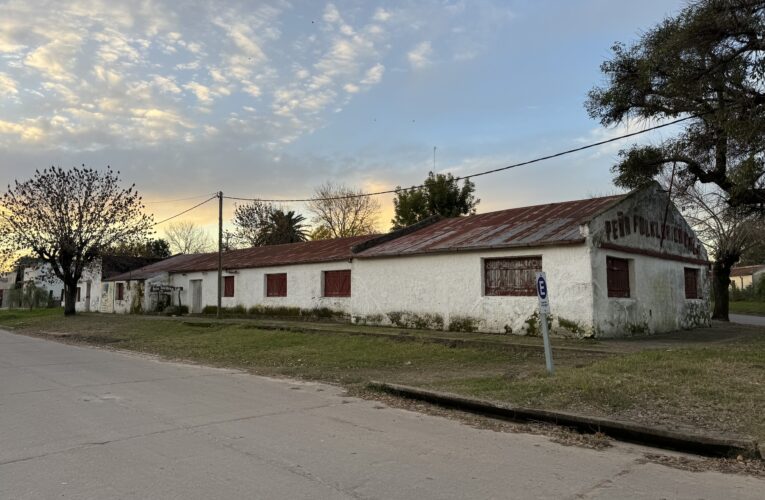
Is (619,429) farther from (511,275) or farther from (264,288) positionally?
(264,288)

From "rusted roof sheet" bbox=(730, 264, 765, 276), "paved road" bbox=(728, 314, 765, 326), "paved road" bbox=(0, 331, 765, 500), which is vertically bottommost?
"paved road" bbox=(0, 331, 765, 500)

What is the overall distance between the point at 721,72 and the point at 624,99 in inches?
103

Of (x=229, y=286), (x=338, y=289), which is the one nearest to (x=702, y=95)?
(x=338, y=289)

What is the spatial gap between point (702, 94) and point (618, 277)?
243 inches

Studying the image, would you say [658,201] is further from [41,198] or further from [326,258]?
[41,198]

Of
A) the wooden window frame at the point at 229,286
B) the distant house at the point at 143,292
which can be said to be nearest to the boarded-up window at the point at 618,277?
the wooden window frame at the point at 229,286

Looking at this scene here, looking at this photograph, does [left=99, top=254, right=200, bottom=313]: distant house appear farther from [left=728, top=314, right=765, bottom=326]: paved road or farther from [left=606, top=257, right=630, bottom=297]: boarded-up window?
[left=728, top=314, right=765, bottom=326]: paved road

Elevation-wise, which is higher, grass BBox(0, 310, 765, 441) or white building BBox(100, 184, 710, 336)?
white building BBox(100, 184, 710, 336)

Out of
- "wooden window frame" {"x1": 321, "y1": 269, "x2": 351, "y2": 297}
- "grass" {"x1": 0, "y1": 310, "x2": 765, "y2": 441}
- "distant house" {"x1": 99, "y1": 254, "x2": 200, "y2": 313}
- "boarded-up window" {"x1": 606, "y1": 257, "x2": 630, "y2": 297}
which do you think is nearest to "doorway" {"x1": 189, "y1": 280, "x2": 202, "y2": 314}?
"distant house" {"x1": 99, "y1": 254, "x2": 200, "y2": 313}

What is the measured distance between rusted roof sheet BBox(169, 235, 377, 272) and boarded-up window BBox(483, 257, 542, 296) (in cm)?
636

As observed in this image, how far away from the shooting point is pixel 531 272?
57.0 feet

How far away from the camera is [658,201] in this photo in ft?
66.6

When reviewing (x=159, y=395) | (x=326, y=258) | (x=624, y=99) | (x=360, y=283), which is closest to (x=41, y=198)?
→ (x=326, y=258)

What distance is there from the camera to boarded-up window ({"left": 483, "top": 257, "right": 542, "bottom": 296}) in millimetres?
17359
